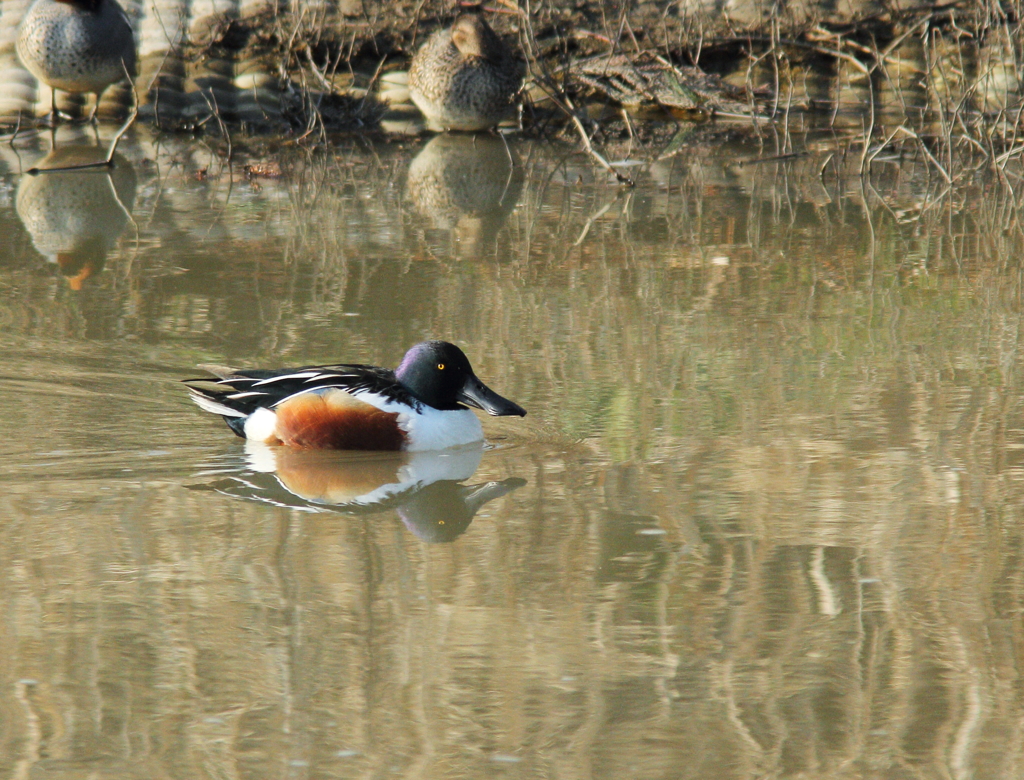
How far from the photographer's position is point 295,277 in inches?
282

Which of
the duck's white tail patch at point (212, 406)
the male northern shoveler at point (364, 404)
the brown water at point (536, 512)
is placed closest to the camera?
the brown water at point (536, 512)

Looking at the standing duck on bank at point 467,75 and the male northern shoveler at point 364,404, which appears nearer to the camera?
the male northern shoveler at point 364,404

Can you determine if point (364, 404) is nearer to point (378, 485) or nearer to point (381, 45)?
point (378, 485)

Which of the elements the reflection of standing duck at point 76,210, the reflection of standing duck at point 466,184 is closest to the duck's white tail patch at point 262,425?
the reflection of standing duck at point 76,210

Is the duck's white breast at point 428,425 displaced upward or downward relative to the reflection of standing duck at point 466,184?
downward

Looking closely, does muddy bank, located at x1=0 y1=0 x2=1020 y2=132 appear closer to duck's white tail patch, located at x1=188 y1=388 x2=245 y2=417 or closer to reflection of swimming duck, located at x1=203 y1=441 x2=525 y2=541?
duck's white tail patch, located at x1=188 y1=388 x2=245 y2=417

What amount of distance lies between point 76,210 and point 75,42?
329cm

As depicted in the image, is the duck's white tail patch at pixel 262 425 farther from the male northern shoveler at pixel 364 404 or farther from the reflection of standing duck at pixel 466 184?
the reflection of standing duck at pixel 466 184

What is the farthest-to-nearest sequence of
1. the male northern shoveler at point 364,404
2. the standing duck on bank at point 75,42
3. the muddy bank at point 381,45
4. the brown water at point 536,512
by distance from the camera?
the muddy bank at point 381,45
the standing duck on bank at point 75,42
the male northern shoveler at point 364,404
the brown water at point 536,512

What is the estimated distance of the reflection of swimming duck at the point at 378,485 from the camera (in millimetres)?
4508

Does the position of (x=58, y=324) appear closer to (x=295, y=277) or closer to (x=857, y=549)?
(x=295, y=277)

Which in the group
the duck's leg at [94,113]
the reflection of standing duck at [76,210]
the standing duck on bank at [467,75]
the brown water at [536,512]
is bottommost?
the brown water at [536,512]

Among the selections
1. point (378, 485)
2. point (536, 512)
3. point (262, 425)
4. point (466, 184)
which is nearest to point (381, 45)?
point (466, 184)

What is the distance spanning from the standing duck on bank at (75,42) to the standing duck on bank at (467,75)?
2.72 metres
